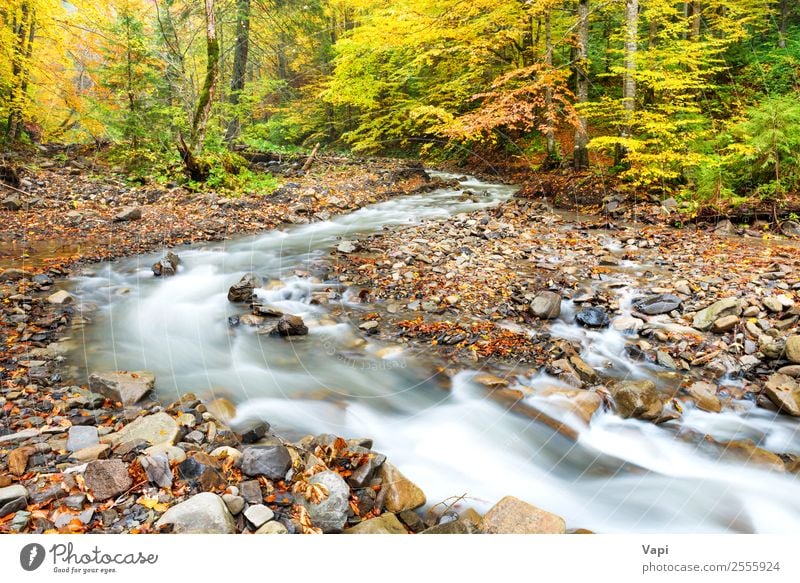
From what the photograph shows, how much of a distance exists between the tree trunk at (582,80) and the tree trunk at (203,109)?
739 centimetres

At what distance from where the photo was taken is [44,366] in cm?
384

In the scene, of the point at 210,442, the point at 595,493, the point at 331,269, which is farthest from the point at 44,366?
the point at 595,493

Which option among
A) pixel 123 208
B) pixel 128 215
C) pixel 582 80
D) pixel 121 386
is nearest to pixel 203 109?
pixel 123 208

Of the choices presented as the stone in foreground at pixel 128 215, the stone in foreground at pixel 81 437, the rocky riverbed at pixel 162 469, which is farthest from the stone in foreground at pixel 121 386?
the stone in foreground at pixel 128 215

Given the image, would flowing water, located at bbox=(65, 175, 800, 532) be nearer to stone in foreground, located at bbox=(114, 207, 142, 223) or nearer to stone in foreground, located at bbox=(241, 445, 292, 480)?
stone in foreground, located at bbox=(241, 445, 292, 480)

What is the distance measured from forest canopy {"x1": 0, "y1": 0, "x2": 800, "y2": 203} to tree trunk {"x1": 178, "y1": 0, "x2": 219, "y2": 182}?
0.03m

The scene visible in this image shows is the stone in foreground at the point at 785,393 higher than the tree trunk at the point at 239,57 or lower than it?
→ lower

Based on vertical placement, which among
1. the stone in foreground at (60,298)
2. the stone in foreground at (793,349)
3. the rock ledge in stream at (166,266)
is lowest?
the stone in foreground at (793,349)

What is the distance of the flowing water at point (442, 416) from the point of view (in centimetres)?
311

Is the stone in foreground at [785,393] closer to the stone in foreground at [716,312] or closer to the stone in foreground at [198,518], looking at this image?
the stone in foreground at [716,312]

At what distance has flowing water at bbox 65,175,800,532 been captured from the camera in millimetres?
3107

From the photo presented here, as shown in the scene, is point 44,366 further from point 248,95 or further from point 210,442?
point 248,95

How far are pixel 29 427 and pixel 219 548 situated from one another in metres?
1.99

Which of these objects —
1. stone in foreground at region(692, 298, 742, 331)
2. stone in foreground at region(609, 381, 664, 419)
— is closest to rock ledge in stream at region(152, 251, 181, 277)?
stone in foreground at region(609, 381, 664, 419)
